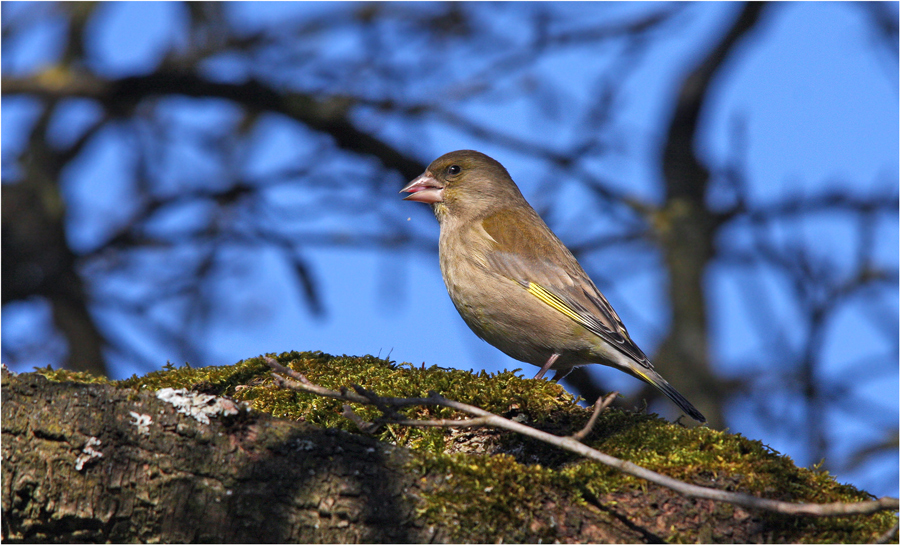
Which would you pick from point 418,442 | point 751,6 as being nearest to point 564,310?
point 418,442

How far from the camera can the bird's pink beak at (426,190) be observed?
6.70 m

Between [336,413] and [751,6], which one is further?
[751,6]

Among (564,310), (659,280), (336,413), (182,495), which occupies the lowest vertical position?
(182,495)

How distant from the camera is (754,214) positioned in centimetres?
747

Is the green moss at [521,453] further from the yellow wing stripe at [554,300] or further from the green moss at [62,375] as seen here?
the yellow wing stripe at [554,300]

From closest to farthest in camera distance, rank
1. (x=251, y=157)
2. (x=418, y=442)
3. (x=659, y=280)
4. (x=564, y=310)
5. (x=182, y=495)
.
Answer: (x=182, y=495), (x=418, y=442), (x=564, y=310), (x=659, y=280), (x=251, y=157)

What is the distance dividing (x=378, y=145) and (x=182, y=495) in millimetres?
5815

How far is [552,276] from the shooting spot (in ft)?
19.5

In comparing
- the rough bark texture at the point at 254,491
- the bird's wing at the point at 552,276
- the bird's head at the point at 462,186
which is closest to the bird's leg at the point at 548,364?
the bird's wing at the point at 552,276

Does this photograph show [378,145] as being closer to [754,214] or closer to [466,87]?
[466,87]

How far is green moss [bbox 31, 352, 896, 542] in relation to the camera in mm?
2469

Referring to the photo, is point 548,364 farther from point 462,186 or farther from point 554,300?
point 462,186

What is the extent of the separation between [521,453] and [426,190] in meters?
3.93

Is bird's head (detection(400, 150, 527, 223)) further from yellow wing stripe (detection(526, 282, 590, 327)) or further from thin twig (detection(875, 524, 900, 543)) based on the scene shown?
thin twig (detection(875, 524, 900, 543))
